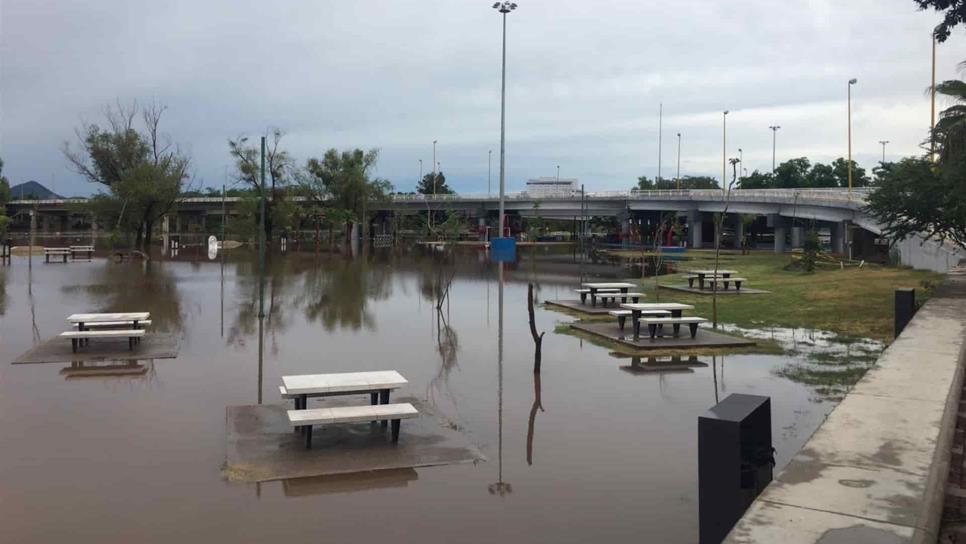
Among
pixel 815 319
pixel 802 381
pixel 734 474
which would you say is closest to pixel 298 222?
pixel 815 319

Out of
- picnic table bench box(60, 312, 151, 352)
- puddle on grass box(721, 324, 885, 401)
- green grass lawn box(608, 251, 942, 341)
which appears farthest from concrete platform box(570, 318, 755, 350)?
picnic table bench box(60, 312, 151, 352)

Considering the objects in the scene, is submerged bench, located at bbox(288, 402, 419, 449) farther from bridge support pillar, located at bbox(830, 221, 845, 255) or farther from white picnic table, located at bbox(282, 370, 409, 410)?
bridge support pillar, located at bbox(830, 221, 845, 255)

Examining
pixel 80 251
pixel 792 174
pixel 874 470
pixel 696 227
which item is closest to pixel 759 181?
pixel 792 174

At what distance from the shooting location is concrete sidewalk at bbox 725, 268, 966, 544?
4.81 metres

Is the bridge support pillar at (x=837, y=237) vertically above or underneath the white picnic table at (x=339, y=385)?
above

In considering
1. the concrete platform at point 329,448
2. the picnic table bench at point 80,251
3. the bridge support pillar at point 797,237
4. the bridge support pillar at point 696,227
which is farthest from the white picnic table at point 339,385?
the bridge support pillar at point 696,227

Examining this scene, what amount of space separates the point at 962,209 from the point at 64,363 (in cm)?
1990

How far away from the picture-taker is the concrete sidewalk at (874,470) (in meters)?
4.81

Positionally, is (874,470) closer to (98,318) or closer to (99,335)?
(99,335)

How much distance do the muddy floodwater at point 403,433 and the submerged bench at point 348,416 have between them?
0.88 metres

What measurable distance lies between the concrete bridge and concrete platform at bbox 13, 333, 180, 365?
1790cm

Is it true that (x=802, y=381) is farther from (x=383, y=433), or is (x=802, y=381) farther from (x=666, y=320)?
(x=383, y=433)

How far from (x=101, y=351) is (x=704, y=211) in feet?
234

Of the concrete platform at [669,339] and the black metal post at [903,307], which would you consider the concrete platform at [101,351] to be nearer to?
the concrete platform at [669,339]
